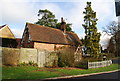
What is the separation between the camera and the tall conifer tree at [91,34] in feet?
76.1

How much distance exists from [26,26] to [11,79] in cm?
1814

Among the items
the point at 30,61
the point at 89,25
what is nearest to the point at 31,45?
the point at 30,61

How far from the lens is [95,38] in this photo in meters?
23.6

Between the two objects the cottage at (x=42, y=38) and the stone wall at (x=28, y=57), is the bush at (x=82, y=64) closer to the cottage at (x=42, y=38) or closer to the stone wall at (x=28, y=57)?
the stone wall at (x=28, y=57)

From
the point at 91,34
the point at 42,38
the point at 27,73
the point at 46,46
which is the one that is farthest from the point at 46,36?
the point at 27,73

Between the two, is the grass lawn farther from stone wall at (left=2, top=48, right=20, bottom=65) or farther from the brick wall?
the brick wall

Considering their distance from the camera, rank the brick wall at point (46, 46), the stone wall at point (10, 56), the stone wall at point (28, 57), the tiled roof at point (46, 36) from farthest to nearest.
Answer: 1. the tiled roof at point (46, 36)
2. the brick wall at point (46, 46)
3. the stone wall at point (28, 57)
4. the stone wall at point (10, 56)

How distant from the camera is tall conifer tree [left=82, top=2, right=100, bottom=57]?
2319cm

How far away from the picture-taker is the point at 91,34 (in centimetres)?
2416

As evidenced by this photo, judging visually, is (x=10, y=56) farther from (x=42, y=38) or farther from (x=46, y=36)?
(x=46, y=36)

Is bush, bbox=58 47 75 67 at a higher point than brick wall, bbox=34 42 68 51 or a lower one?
lower

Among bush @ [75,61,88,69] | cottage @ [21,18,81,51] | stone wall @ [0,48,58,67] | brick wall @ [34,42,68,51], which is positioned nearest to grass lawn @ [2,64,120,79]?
stone wall @ [0,48,58,67]

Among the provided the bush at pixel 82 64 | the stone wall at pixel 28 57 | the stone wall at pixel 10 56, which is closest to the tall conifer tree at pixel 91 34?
the bush at pixel 82 64

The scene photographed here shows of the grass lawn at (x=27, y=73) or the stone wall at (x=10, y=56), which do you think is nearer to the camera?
the grass lawn at (x=27, y=73)
